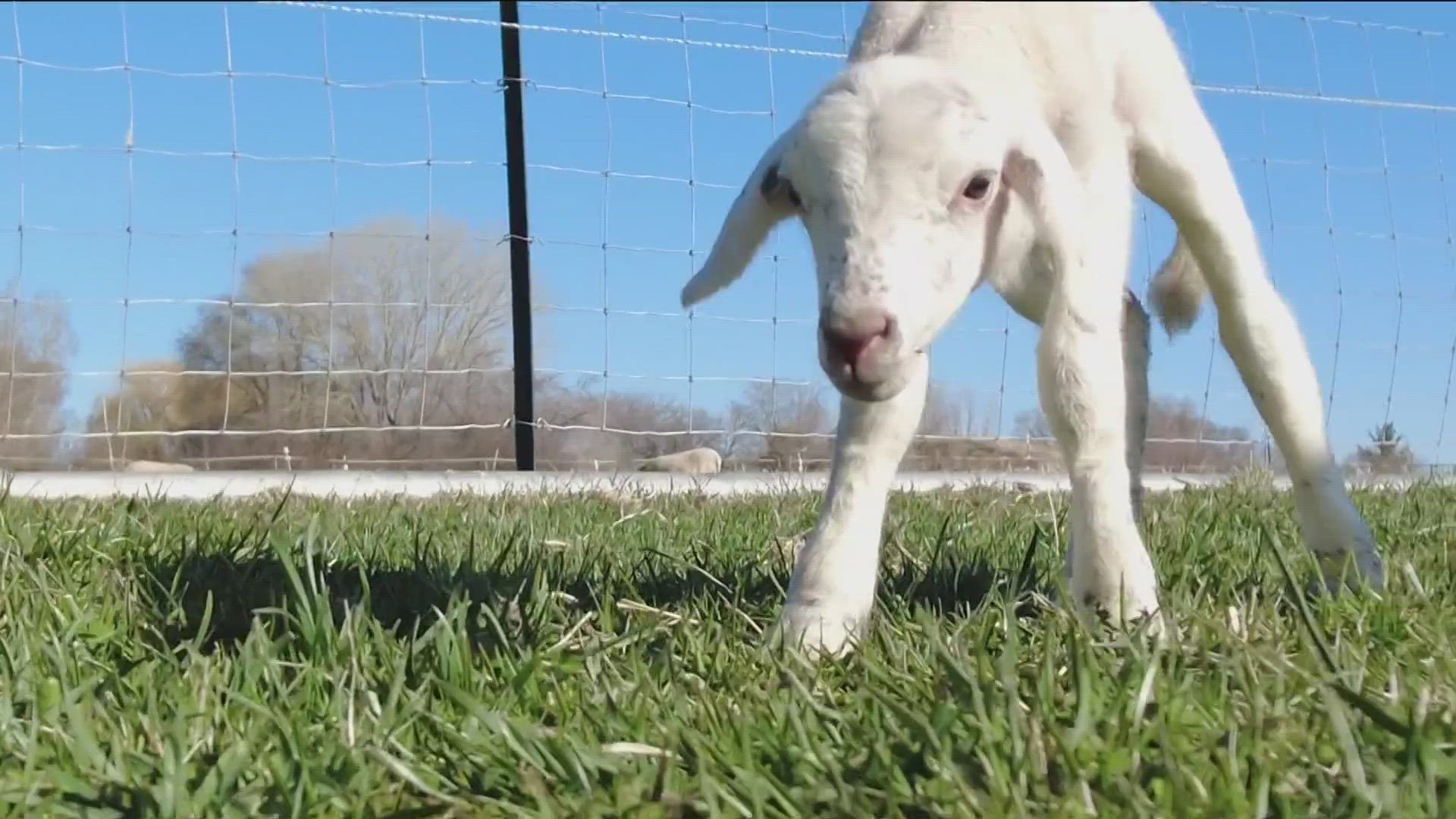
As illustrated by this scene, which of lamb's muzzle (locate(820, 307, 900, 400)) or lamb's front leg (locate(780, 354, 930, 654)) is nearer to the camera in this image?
lamb's muzzle (locate(820, 307, 900, 400))

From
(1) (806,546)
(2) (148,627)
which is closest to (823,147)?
(1) (806,546)

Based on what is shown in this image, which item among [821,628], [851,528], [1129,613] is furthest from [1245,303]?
[821,628]

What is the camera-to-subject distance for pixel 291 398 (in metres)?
6.33

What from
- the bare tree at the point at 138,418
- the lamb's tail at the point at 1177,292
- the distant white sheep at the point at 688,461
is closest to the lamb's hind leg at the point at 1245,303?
the lamb's tail at the point at 1177,292

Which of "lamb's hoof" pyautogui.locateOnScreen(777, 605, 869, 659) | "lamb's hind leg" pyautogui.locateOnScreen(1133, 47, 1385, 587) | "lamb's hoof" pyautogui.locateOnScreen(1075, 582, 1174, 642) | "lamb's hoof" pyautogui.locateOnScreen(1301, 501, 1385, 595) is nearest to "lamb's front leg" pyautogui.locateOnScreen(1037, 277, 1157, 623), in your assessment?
"lamb's hoof" pyautogui.locateOnScreen(1075, 582, 1174, 642)

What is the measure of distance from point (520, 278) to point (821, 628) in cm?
452

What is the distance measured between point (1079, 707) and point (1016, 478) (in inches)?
167

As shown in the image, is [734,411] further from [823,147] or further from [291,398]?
[823,147]

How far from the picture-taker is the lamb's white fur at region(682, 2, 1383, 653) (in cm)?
179

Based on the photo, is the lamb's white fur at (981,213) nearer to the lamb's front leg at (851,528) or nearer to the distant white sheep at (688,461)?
the lamb's front leg at (851,528)

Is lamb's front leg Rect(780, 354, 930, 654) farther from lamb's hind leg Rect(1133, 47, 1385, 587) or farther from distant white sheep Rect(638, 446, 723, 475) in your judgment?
distant white sheep Rect(638, 446, 723, 475)

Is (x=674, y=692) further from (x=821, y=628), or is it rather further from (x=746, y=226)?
(x=746, y=226)

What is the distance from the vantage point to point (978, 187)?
6.09 ft

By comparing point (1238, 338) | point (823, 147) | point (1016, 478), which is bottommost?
point (1016, 478)
